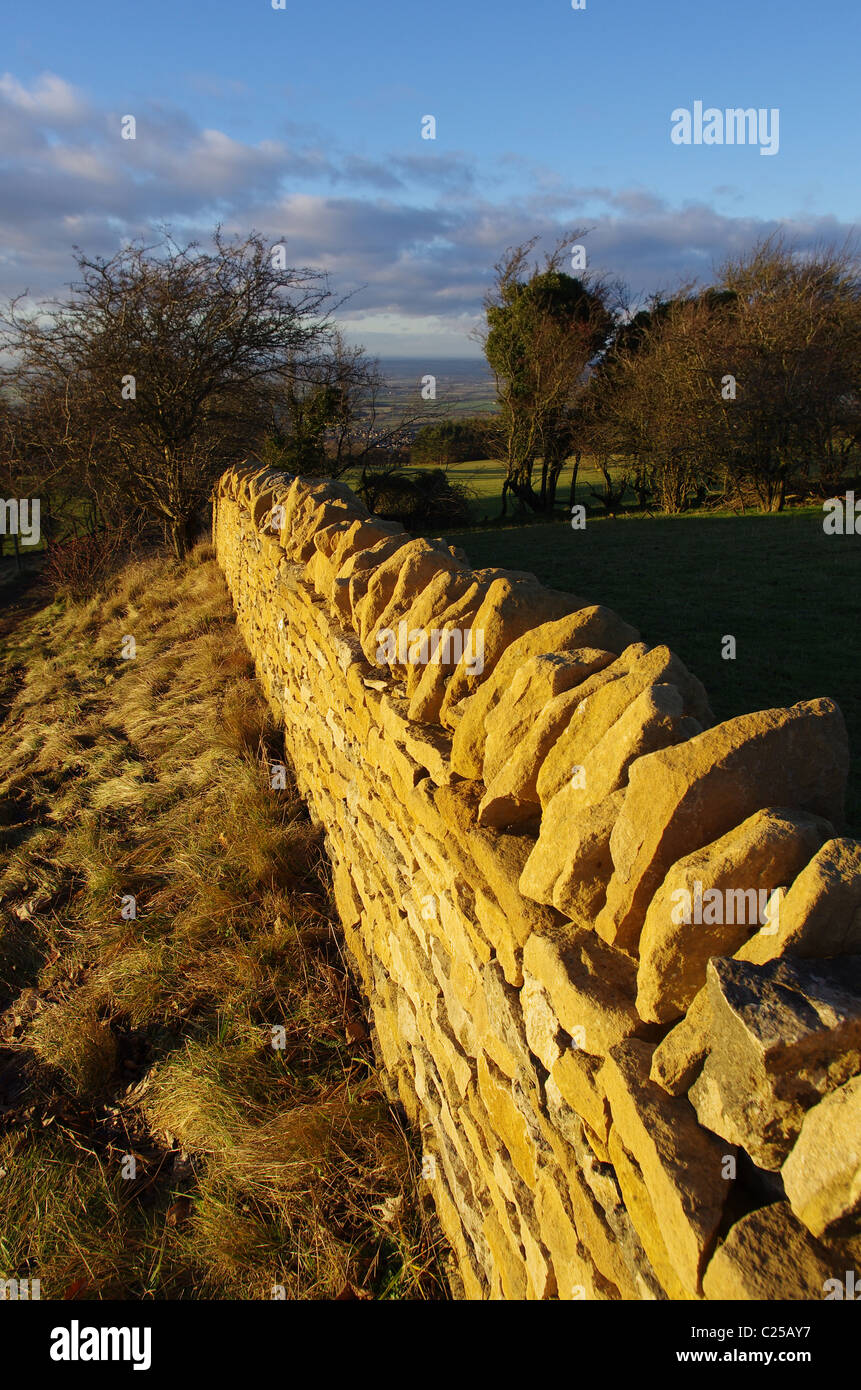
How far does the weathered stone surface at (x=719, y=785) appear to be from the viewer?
1.28m

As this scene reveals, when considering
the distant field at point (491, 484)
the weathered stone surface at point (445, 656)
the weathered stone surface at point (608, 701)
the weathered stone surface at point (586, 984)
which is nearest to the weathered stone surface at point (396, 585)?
the weathered stone surface at point (445, 656)

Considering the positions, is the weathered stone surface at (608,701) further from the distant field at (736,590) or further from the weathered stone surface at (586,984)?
the distant field at (736,590)

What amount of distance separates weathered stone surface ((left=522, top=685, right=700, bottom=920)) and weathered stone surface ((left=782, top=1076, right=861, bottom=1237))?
1.82 ft

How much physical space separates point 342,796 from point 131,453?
933 cm

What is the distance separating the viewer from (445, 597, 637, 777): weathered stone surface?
195 centimetres

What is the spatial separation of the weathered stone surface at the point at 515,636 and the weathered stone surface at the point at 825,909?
0.89 meters

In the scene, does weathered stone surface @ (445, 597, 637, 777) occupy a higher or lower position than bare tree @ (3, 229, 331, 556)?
lower

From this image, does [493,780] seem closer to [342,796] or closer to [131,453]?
[342,796]

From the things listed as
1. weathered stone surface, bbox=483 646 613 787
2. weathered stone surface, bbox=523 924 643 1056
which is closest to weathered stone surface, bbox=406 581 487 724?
weathered stone surface, bbox=483 646 613 787

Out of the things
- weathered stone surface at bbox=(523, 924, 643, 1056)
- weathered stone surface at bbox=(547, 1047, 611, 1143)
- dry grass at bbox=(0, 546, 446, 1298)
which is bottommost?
dry grass at bbox=(0, 546, 446, 1298)

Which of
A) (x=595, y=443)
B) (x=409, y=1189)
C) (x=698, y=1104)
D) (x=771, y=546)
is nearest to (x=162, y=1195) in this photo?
(x=409, y=1189)

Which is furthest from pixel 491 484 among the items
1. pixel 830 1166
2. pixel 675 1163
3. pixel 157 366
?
pixel 830 1166

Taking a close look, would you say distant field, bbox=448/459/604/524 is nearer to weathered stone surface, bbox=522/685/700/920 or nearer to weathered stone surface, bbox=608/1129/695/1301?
weathered stone surface, bbox=522/685/700/920

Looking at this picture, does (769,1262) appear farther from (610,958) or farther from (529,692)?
(529,692)
